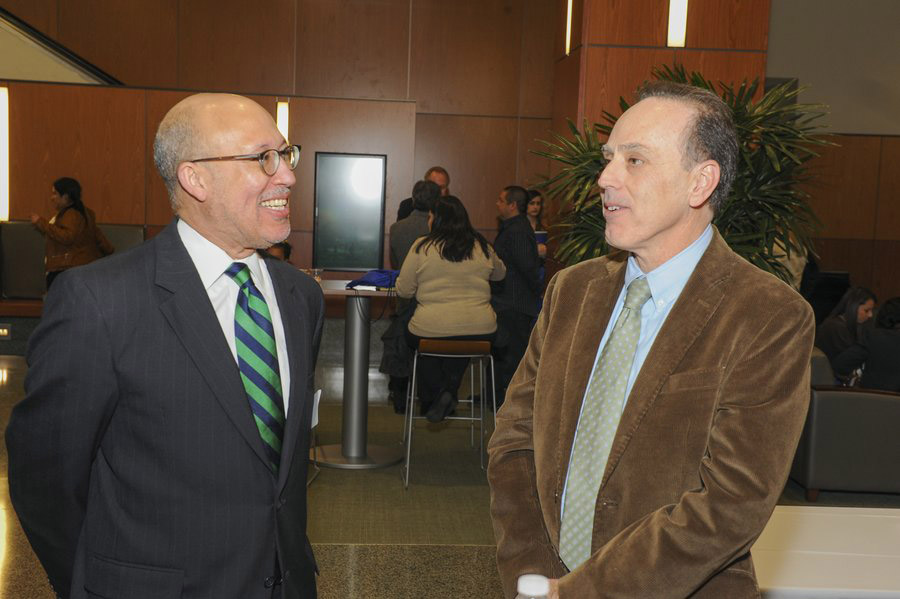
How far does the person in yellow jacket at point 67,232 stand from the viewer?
27.2 feet

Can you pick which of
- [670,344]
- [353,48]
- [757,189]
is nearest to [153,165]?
[353,48]

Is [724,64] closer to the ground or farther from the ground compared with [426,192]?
farther from the ground

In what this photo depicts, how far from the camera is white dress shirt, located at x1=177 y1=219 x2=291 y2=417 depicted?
5.99 feet

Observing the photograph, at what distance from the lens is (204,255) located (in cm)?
186

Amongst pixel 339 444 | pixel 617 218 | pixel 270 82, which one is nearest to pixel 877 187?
pixel 270 82

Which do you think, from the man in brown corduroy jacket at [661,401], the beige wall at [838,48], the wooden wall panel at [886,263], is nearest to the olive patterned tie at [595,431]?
the man in brown corduroy jacket at [661,401]

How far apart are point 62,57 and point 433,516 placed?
7.70 m

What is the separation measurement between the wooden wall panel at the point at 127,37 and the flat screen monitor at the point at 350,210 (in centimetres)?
246

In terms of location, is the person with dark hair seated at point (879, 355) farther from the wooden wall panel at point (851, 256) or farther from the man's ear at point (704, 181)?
the wooden wall panel at point (851, 256)

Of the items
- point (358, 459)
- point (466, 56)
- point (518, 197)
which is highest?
point (466, 56)

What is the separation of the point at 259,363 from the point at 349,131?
29.5 feet

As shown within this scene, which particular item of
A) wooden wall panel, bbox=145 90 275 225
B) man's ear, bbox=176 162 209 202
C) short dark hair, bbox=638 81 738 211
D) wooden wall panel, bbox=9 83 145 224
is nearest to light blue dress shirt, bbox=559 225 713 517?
short dark hair, bbox=638 81 738 211

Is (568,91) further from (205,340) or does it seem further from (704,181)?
(205,340)

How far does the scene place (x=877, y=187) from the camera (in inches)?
480
